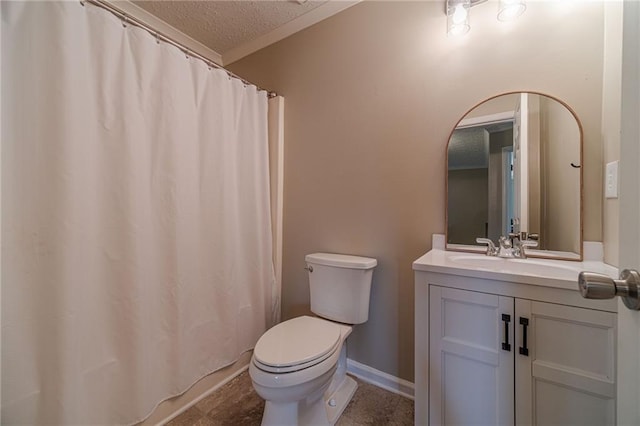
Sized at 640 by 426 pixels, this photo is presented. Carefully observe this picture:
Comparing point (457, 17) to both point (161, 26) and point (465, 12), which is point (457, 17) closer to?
point (465, 12)

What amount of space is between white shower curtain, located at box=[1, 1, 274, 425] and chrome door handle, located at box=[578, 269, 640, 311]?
4.77 ft

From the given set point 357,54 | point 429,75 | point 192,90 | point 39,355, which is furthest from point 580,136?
point 39,355

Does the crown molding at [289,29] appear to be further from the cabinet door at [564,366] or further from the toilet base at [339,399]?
the toilet base at [339,399]

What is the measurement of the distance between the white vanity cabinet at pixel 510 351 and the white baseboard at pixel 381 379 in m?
0.44

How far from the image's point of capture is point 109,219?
1.05 m

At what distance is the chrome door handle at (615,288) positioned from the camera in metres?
0.41

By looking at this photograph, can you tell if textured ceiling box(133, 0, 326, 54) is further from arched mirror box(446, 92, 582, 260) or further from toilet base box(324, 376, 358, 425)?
toilet base box(324, 376, 358, 425)

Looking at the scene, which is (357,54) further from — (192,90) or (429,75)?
(192,90)

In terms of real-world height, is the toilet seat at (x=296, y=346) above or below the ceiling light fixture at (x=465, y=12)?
below

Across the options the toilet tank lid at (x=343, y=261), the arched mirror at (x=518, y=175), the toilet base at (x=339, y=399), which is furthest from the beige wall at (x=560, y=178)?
the toilet base at (x=339, y=399)

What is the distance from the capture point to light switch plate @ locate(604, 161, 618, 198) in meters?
0.90

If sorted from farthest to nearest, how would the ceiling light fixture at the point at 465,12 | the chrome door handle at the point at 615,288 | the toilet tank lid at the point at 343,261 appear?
the toilet tank lid at the point at 343,261 → the ceiling light fixture at the point at 465,12 → the chrome door handle at the point at 615,288

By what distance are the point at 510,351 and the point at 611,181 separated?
0.73 m

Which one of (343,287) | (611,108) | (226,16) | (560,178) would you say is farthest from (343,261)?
(226,16)
